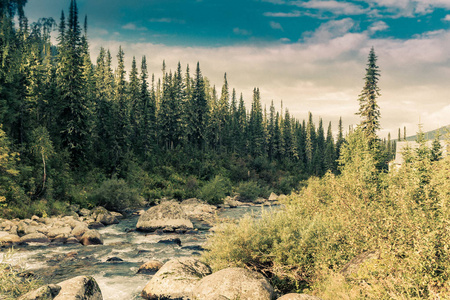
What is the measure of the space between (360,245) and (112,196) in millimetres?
27979

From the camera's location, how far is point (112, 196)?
31.8 meters

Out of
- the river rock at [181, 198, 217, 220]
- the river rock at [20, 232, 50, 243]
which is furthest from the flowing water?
the river rock at [181, 198, 217, 220]

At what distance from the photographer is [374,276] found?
21.6ft

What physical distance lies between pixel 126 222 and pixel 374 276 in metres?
24.7

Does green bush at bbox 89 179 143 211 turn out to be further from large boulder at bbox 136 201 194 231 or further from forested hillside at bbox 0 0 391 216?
large boulder at bbox 136 201 194 231

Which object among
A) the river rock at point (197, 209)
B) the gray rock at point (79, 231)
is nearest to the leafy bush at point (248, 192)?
the river rock at point (197, 209)

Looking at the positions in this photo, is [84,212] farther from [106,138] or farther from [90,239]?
[106,138]

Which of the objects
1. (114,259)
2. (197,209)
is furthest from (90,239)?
(197,209)

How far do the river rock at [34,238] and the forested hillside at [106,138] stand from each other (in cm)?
408

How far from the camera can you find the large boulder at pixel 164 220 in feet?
79.2

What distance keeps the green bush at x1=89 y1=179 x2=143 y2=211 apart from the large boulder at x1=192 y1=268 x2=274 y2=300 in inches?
1002

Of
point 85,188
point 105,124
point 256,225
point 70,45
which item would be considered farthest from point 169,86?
point 256,225

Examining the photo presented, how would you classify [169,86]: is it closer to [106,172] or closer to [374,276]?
[106,172]

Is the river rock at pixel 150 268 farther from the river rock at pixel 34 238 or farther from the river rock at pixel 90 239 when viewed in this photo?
the river rock at pixel 34 238
